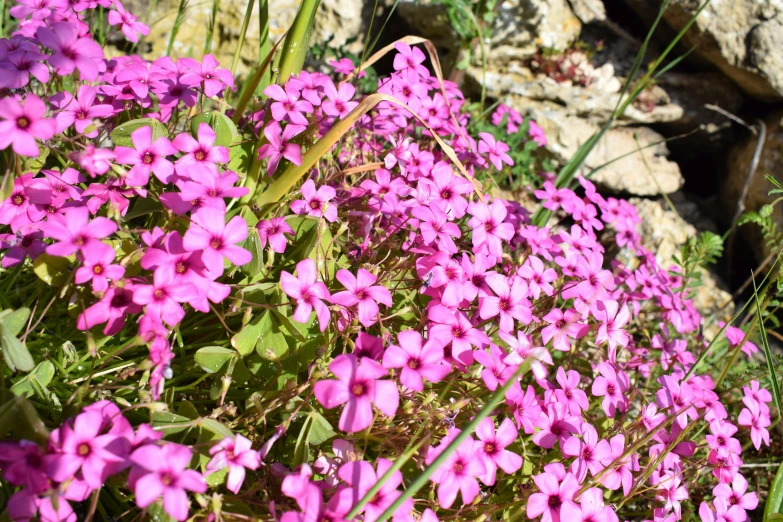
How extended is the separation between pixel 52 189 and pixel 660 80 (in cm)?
381

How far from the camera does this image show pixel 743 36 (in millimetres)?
3732

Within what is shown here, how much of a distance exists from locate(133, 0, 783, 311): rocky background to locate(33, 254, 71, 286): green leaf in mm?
2590

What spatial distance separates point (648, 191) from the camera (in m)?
4.06

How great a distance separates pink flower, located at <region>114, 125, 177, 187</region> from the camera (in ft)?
5.25

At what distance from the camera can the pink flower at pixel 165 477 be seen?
3.86ft

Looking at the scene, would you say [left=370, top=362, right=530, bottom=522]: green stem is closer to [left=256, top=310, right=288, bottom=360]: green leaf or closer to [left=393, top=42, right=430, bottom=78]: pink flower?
[left=256, top=310, right=288, bottom=360]: green leaf

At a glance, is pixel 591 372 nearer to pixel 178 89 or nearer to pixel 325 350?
pixel 325 350

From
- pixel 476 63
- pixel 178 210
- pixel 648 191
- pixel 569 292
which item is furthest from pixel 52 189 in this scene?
pixel 648 191

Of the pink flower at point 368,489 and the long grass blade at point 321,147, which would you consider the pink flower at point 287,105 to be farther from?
the pink flower at point 368,489

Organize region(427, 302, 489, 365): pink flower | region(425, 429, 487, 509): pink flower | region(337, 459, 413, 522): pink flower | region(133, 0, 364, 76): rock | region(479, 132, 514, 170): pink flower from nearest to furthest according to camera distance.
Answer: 1. region(337, 459, 413, 522): pink flower
2. region(425, 429, 487, 509): pink flower
3. region(427, 302, 489, 365): pink flower
4. region(479, 132, 514, 170): pink flower
5. region(133, 0, 364, 76): rock

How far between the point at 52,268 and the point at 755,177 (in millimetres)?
3981

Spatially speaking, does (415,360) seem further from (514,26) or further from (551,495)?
(514,26)

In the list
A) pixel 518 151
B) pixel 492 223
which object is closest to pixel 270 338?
pixel 492 223

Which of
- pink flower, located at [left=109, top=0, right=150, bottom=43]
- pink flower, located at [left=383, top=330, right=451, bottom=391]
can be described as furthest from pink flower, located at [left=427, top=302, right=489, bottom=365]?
pink flower, located at [left=109, top=0, right=150, bottom=43]
